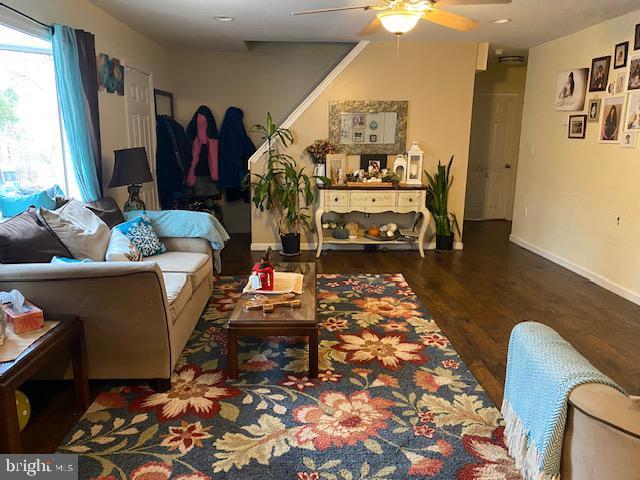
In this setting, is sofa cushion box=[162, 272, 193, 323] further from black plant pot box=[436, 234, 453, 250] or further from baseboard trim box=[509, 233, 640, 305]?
baseboard trim box=[509, 233, 640, 305]

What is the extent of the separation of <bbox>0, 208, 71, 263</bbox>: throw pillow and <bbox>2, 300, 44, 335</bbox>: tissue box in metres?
0.42

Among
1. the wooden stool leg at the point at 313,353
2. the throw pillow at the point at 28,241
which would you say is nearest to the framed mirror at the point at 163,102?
the throw pillow at the point at 28,241

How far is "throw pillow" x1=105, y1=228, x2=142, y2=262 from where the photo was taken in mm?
2850

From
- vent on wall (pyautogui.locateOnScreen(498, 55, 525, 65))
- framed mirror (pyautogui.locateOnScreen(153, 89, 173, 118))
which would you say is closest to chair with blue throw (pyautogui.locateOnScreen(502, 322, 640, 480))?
framed mirror (pyautogui.locateOnScreen(153, 89, 173, 118))

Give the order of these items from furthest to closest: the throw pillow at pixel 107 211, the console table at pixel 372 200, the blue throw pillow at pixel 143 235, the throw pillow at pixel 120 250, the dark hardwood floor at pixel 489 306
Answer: the console table at pixel 372 200 < the throw pillow at pixel 107 211 < the blue throw pillow at pixel 143 235 < the throw pillow at pixel 120 250 < the dark hardwood floor at pixel 489 306

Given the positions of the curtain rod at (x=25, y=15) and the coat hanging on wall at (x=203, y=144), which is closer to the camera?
the curtain rod at (x=25, y=15)

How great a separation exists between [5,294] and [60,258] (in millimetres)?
470

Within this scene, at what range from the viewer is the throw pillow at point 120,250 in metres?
2.85

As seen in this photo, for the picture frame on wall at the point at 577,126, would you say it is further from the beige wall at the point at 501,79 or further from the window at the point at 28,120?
the window at the point at 28,120

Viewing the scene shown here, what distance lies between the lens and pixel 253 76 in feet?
20.5


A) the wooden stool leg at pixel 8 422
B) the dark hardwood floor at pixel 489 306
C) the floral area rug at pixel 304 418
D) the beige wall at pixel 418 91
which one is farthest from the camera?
the beige wall at pixel 418 91

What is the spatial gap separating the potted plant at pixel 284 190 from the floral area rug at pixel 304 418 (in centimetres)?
223

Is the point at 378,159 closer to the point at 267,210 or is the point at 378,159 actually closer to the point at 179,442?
the point at 267,210

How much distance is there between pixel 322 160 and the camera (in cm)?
533
